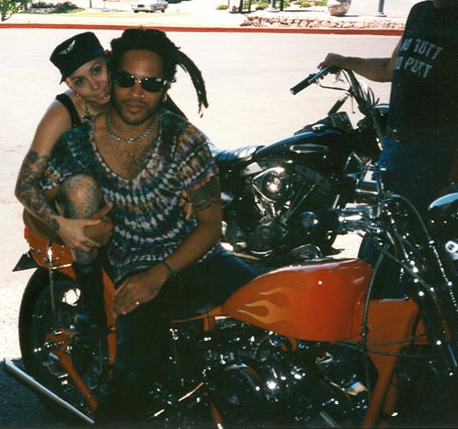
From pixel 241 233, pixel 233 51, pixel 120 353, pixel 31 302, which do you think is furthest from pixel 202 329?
pixel 233 51

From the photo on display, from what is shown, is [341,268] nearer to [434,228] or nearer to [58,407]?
[434,228]

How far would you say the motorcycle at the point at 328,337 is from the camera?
255 cm

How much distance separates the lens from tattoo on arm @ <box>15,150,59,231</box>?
320 cm

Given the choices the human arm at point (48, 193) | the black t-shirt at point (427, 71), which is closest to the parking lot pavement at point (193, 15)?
the black t-shirt at point (427, 71)

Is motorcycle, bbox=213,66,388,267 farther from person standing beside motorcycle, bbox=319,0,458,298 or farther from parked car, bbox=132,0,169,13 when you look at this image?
parked car, bbox=132,0,169,13

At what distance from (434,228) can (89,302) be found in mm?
1500

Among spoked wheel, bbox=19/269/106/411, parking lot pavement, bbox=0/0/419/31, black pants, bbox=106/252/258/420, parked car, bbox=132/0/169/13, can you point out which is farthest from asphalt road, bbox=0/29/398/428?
parked car, bbox=132/0/169/13

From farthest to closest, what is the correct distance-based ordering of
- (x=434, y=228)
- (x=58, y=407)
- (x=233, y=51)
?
(x=233, y=51)
(x=58, y=407)
(x=434, y=228)

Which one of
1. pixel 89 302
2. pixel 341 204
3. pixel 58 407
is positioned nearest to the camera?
pixel 89 302

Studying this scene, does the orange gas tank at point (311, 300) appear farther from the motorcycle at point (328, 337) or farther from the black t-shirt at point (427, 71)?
the black t-shirt at point (427, 71)

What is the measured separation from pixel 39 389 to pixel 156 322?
102 centimetres

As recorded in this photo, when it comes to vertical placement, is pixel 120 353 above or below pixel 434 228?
below

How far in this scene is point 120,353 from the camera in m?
2.98

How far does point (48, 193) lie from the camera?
3.23 meters
